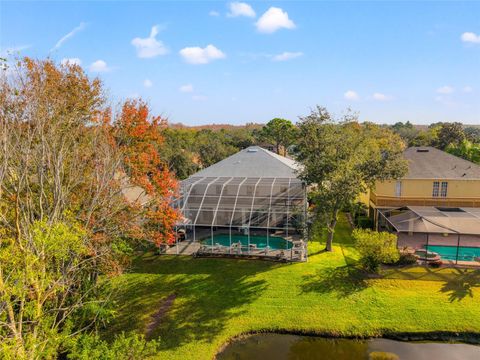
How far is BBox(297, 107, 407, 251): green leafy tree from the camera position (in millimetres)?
20641

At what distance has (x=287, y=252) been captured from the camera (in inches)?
906

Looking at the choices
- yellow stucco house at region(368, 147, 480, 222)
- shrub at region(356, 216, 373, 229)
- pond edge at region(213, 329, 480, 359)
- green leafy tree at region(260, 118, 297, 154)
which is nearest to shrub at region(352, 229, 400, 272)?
pond edge at region(213, 329, 480, 359)

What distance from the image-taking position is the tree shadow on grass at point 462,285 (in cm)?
1808

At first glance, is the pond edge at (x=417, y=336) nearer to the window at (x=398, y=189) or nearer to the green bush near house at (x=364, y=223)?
the green bush near house at (x=364, y=223)

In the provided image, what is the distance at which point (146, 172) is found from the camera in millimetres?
21141

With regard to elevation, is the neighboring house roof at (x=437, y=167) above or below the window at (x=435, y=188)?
above

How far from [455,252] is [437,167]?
33.9 feet

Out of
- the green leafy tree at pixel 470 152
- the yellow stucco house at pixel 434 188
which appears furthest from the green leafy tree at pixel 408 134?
the yellow stucco house at pixel 434 188

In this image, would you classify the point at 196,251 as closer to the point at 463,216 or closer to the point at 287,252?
the point at 287,252

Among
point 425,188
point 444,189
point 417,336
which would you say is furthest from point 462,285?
point 444,189

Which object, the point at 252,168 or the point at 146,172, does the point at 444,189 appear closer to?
the point at 252,168

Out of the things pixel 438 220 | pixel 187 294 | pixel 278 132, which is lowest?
pixel 187 294

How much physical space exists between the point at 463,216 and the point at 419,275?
8723 millimetres

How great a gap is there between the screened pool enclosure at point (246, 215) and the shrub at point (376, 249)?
411 cm
